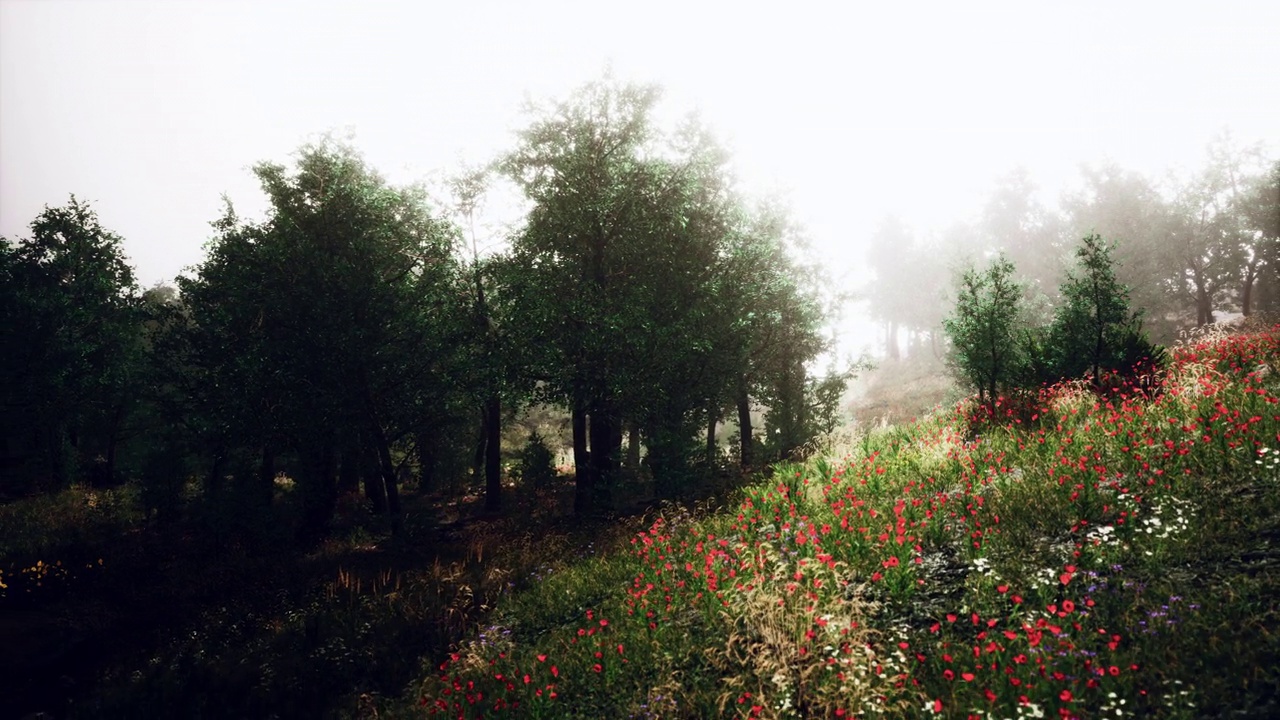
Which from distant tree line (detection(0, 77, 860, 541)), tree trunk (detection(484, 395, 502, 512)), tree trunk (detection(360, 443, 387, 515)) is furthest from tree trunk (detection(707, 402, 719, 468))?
tree trunk (detection(360, 443, 387, 515))

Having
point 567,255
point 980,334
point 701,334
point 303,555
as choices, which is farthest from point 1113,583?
point 303,555

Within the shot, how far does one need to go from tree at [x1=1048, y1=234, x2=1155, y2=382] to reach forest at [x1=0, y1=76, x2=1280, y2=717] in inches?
3.6

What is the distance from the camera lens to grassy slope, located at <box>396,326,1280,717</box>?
3.61m

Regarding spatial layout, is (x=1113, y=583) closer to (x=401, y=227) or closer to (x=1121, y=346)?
(x=1121, y=346)

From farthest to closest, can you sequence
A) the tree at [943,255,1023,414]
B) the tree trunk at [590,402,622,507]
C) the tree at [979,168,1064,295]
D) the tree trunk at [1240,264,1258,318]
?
the tree at [979,168,1064,295]
the tree trunk at [1240,264,1258,318]
the tree trunk at [590,402,622,507]
the tree at [943,255,1023,414]

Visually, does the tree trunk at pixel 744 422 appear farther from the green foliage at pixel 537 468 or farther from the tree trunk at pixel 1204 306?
the tree trunk at pixel 1204 306

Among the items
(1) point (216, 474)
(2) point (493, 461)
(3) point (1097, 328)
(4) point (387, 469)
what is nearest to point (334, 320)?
(4) point (387, 469)

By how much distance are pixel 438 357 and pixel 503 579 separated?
708 cm

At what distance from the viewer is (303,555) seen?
12922 mm

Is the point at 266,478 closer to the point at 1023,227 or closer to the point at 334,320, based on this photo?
the point at 334,320

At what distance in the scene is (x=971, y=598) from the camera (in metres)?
4.77

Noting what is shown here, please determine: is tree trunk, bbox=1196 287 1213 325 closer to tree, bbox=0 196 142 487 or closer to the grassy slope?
the grassy slope

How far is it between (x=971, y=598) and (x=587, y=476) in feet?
33.4

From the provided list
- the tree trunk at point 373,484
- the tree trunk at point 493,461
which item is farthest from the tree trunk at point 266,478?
the tree trunk at point 493,461
